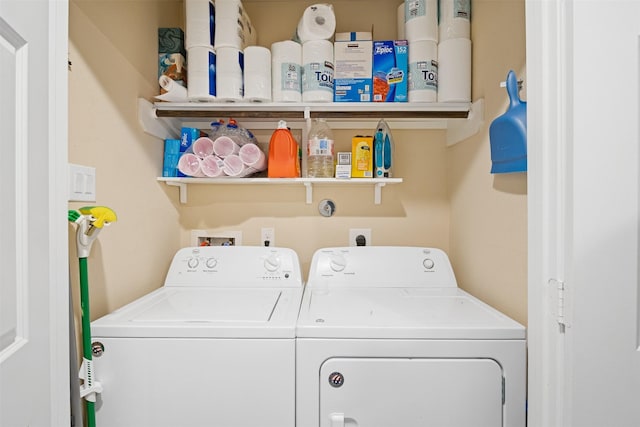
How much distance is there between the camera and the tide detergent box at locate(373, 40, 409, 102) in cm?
172

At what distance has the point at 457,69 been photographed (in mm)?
1674

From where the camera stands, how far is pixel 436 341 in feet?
3.86

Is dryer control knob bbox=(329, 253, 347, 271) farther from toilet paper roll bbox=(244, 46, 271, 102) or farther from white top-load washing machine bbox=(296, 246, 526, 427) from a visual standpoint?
toilet paper roll bbox=(244, 46, 271, 102)

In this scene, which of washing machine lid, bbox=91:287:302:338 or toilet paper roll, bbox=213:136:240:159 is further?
toilet paper roll, bbox=213:136:240:159

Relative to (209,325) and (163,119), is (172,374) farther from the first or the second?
(163,119)

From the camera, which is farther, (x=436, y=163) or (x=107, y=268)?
(x=436, y=163)

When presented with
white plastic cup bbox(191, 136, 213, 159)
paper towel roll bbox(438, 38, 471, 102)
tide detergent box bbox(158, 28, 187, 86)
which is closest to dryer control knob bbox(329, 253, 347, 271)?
white plastic cup bbox(191, 136, 213, 159)

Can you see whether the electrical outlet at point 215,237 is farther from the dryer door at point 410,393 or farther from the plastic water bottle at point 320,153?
the dryer door at point 410,393

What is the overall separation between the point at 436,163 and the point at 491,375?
122 centimetres

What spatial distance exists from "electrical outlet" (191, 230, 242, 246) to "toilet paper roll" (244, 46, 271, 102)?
2.61 ft

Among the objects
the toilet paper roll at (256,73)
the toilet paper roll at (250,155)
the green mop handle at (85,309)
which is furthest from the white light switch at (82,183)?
the toilet paper roll at (256,73)

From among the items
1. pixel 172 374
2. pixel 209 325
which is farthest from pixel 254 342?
pixel 172 374

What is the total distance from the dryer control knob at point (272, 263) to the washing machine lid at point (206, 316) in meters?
0.14

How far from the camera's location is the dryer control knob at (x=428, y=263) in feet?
5.89
